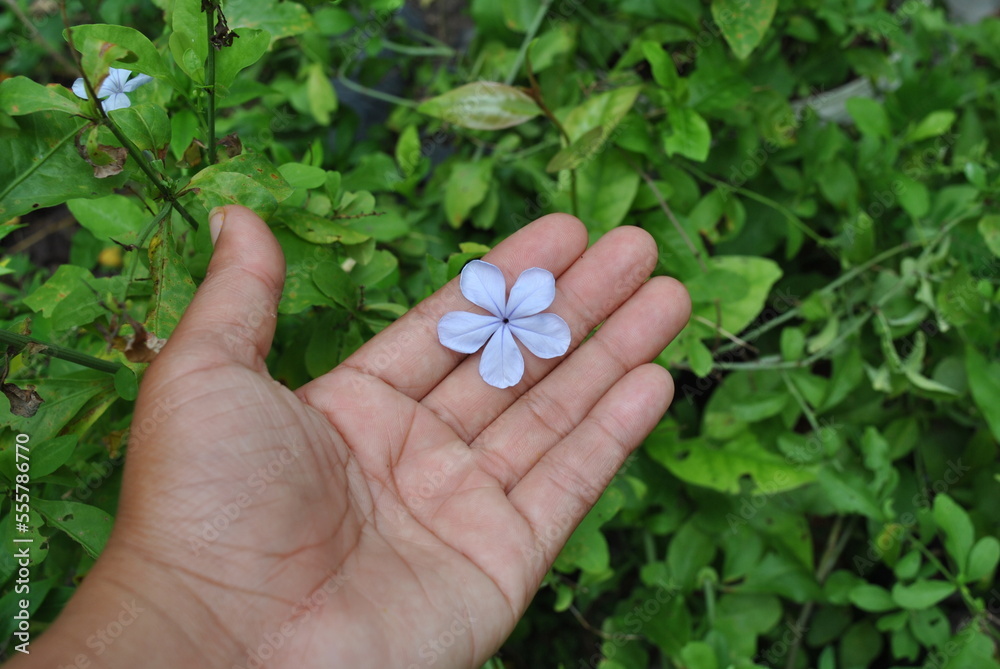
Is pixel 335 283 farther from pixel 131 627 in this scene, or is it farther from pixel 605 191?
pixel 605 191

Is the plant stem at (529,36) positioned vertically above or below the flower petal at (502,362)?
above

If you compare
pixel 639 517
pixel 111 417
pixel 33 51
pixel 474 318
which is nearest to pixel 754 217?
pixel 639 517

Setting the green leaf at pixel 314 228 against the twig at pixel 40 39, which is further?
the green leaf at pixel 314 228

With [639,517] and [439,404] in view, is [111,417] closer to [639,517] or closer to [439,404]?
[439,404]

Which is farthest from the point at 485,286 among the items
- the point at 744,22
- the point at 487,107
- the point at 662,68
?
the point at 744,22

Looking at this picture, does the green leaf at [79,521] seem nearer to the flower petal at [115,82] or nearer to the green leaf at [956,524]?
the flower petal at [115,82]

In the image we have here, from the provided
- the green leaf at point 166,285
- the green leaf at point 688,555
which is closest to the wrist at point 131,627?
the green leaf at point 166,285
